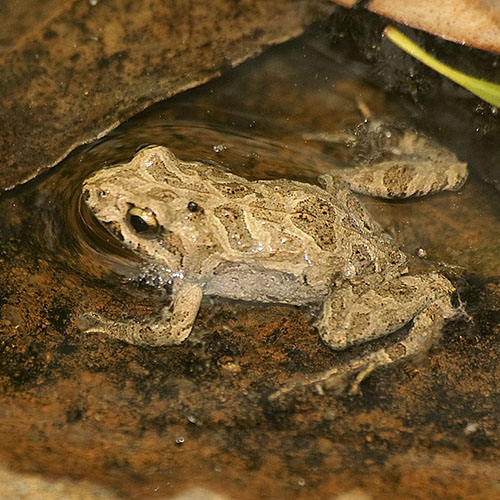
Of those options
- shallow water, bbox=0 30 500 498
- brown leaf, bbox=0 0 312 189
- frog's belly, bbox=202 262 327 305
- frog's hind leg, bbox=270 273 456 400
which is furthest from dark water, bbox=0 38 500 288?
frog's belly, bbox=202 262 327 305

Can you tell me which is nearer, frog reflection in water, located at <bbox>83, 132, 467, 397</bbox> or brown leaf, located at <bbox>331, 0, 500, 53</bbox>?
frog reflection in water, located at <bbox>83, 132, 467, 397</bbox>

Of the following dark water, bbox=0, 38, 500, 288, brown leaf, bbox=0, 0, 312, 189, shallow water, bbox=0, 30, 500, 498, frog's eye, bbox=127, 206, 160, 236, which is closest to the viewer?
shallow water, bbox=0, 30, 500, 498

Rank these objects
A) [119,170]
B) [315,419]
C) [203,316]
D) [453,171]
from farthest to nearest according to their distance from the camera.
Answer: [453,171] < [203,316] < [119,170] < [315,419]

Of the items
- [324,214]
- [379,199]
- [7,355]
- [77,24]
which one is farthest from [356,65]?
[7,355]

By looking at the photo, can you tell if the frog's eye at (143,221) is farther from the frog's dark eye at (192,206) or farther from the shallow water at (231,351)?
the shallow water at (231,351)

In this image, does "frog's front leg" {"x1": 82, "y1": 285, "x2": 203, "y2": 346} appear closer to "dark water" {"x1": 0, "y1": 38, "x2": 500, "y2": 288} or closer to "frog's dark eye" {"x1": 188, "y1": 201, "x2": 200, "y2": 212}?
"dark water" {"x1": 0, "y1": 38, "x2": 500, "y2": 288}

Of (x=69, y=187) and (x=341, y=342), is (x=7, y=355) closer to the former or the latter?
(x=69, y=187)

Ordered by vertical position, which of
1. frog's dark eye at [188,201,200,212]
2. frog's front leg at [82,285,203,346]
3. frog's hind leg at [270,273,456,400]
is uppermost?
frog's dark eye at [188,201,200,212]
